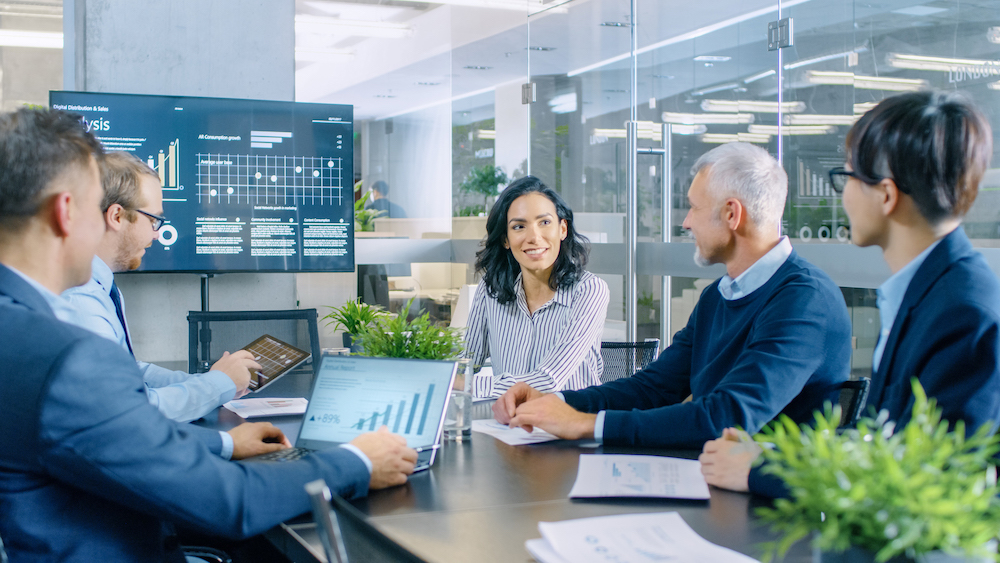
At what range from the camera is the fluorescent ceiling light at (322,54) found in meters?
8.02

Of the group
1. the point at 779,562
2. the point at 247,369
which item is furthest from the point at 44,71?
the point at 779,562

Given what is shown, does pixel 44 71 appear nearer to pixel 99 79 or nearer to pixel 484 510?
pixel 99 79

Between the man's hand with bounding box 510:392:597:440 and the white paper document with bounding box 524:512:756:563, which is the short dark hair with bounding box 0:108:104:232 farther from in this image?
the man's hand with bounding box 510:392:597:440

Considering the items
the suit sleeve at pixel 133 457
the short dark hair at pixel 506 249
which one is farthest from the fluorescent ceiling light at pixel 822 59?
the suit sleeve at pixel 133 457

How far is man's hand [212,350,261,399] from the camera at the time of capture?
7.23 ft

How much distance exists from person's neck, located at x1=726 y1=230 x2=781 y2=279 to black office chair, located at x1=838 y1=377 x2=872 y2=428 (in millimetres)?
371

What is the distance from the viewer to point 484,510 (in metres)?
1.27

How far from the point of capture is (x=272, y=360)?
2252 mm

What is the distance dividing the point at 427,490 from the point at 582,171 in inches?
145

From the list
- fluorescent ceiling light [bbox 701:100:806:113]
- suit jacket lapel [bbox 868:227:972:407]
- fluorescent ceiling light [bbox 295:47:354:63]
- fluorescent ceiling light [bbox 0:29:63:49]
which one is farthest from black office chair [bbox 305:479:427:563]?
fluorescent ceiling light [bbox 295:47:354:63]

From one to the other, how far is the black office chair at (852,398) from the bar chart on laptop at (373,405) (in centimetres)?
97

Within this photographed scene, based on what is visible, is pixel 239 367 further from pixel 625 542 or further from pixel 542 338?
pixel 625 542

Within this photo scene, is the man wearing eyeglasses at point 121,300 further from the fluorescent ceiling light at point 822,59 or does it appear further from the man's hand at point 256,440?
the fluorescent ceiling light at point 822,59

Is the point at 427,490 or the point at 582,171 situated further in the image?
the point at 582,171
